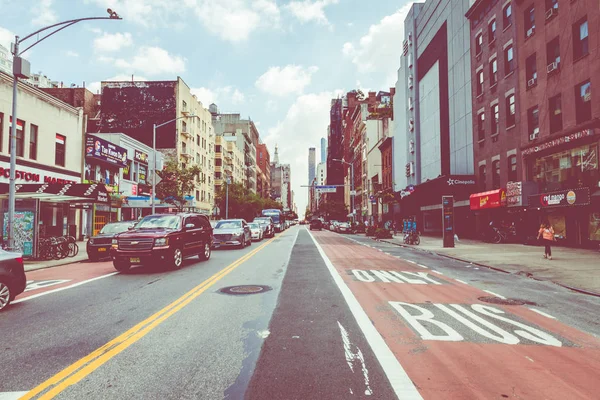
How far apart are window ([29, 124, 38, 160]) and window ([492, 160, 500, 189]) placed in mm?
29909

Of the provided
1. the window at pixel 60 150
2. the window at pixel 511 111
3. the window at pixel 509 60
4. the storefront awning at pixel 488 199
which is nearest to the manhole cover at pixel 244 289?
the storefront awning at pixel 488 199

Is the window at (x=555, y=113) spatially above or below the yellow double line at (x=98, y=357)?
above

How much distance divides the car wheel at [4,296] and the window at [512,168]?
27.4 m

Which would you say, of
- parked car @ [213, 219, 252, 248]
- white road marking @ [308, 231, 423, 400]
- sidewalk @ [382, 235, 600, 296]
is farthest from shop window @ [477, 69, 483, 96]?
white road marking @ [308, 231, 423, 400]

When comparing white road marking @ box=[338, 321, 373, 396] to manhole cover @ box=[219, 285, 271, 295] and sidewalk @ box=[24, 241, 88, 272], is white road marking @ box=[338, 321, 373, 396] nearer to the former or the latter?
manhole cover @ box=[219, 285, 271, 295]

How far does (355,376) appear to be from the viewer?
435 cm

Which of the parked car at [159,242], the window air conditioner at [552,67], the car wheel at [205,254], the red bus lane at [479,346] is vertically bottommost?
the red bus lane at [479,346]

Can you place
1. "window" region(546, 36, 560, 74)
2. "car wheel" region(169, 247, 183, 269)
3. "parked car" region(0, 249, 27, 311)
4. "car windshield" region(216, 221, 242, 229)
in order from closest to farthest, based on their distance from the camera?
"parked car" region(0, 249, 27, 311)
"car wheel" region(169, 247, 183, 269)
"window" region(546, 36, 560, 74)
"car windshield" region(216, 221, 242, 229)

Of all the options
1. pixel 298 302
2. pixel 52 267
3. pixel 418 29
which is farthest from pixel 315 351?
pixel 418 29

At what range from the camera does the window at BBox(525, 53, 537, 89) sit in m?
25.4

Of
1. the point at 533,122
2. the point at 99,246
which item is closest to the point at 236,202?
the point at 533,122

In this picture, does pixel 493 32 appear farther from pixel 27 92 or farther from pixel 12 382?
pixel 12 382

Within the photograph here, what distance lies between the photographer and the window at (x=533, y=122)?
985 inches

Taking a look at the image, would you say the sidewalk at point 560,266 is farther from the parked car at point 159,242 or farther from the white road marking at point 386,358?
the parked car at point 159,242
